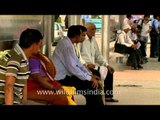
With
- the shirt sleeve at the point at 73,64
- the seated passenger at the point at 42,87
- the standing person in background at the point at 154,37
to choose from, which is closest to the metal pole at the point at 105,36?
the shirt sleeve at the point at 73,64

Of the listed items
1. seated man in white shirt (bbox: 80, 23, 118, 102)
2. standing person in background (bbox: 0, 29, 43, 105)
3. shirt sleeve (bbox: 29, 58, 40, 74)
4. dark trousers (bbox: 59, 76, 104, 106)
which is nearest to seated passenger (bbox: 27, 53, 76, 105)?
shirt sleeve (bbox: 29, 58, 40, 74)

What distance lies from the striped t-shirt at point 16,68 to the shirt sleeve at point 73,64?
1539 mm

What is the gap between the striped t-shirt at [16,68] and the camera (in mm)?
4047

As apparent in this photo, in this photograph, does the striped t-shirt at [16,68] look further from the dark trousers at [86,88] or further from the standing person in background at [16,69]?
the dark trousers at [86,88]

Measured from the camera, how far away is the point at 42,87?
486 cm

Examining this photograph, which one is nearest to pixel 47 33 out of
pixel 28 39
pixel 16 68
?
pixel 28 39

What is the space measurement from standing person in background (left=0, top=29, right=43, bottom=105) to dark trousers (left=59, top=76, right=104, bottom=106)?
1650 mm

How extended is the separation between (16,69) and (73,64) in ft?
5.48

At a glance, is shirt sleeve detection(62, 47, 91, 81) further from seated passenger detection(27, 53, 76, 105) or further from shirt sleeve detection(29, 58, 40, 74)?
shirt sleeve detection(29, 58, 40, 74)

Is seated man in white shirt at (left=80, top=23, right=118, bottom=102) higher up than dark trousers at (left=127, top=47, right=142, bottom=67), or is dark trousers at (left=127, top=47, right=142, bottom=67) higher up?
seated man in white shirt at (left=80, top=23, right=118, bottom=102)

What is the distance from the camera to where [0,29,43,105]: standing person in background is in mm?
3990

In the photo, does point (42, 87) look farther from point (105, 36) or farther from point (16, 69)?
point (105, 36)
